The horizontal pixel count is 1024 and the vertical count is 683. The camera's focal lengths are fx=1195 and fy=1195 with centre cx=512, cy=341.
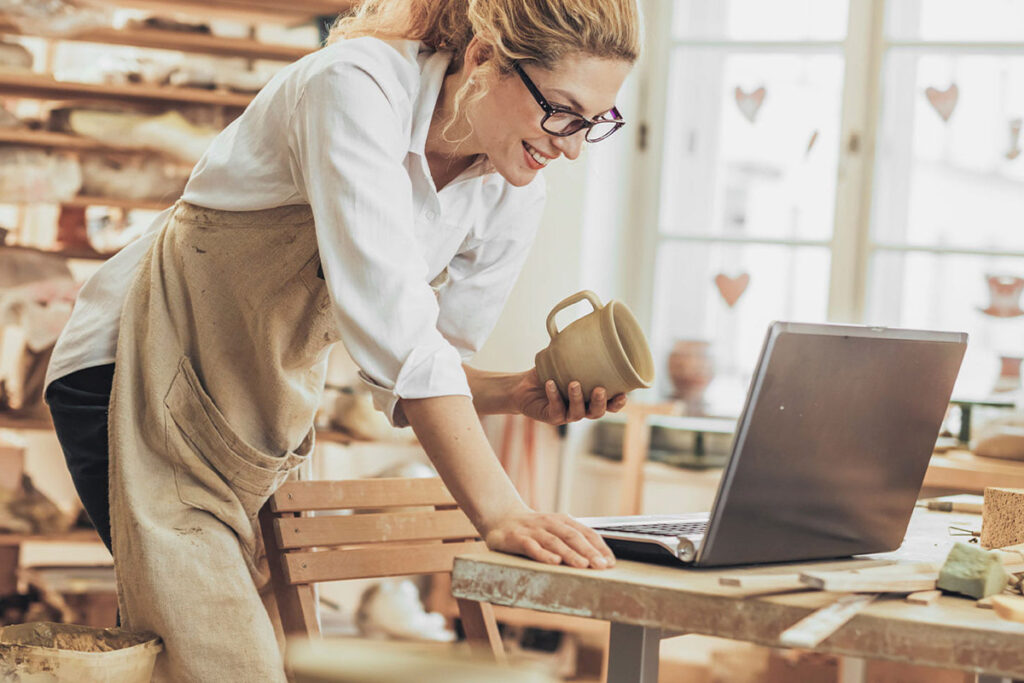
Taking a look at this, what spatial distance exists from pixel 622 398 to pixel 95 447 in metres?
0.64

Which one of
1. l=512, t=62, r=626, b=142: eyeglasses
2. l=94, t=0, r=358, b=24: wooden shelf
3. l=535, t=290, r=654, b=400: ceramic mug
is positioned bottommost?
l=535, t=290, r=654, b=400: ceramic mug

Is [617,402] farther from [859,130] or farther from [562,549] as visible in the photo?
[859,130]

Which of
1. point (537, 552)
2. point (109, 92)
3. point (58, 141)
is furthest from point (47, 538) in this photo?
point (537, 552)

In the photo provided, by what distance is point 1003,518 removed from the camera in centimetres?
122

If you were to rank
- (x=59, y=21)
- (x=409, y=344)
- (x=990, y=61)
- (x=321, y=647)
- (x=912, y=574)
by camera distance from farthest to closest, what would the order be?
(x=990, y=61)
(x=59, y=21)
(x=409, y=344)
(x=912, y=574)
(x=321, y=647)

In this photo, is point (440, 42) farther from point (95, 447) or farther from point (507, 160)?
point (95, 447)

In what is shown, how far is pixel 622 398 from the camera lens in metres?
1.39

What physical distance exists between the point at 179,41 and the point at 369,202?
7.60 ft

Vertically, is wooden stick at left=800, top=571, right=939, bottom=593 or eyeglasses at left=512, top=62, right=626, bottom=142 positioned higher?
eyeglasses at left=512, top=62, right=626, bottom=142

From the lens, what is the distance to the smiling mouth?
4.40 feet

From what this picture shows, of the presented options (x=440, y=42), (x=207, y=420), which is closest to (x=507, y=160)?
(x=440, y=42)

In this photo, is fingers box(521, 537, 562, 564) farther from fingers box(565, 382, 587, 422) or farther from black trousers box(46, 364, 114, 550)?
black trousers box(46, 364, 114, 550)

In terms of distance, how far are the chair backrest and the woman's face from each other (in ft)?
1.60

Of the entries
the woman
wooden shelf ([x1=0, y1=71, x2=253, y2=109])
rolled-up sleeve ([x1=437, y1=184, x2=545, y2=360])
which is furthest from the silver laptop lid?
wooden shelf ([x1=0, y1=71, x2=253, y2=109])
